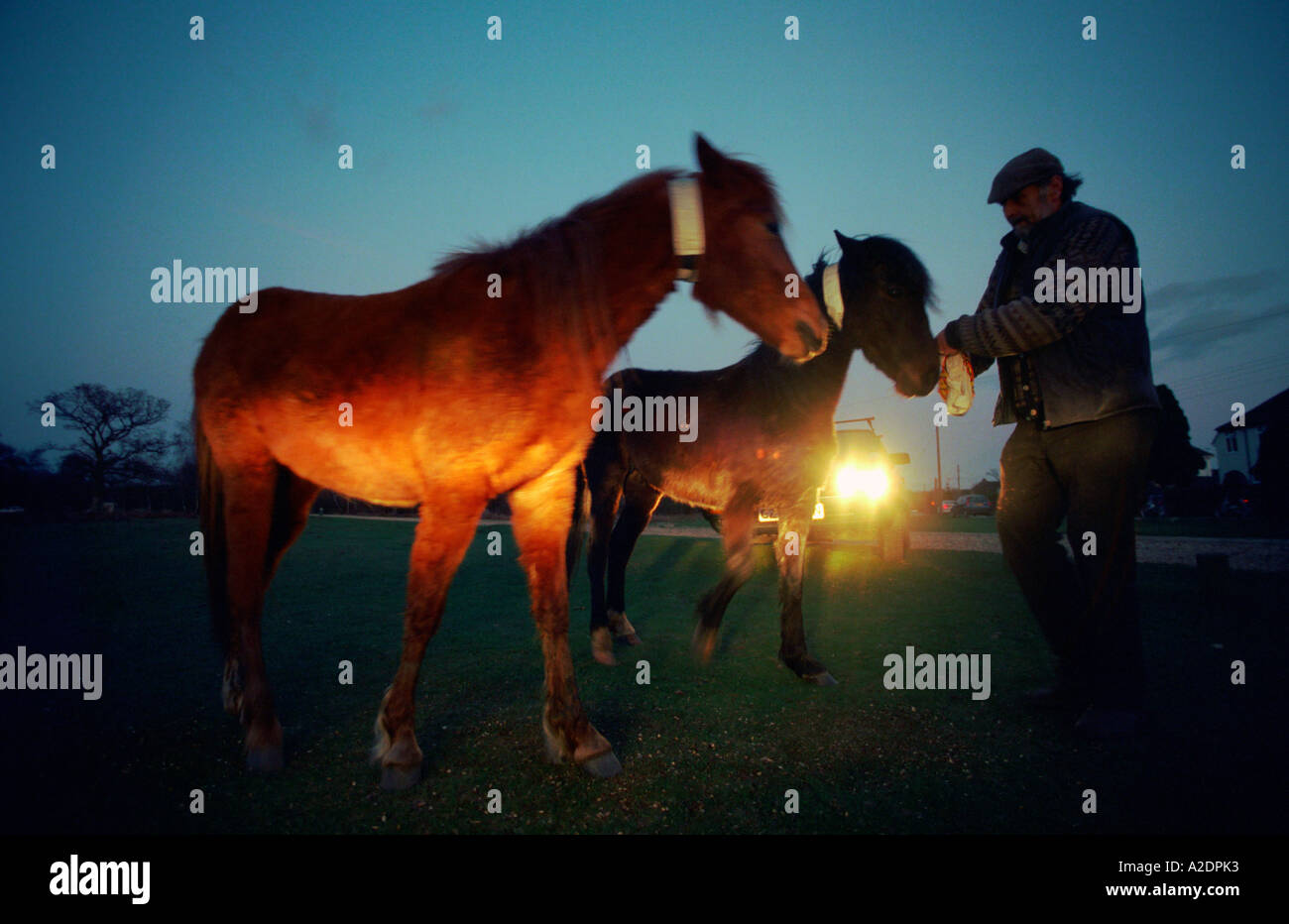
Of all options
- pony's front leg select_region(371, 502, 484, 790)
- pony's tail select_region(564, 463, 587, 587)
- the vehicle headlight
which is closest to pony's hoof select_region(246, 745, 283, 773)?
pony's front leg select_region(371, 502, 484, 790)

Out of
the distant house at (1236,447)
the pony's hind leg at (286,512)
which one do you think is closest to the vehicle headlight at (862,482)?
the pony's hind leg at (286,512)

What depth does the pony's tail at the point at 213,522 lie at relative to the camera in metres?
3.01

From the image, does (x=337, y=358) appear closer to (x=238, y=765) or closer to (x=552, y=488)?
(x=552, y=488)

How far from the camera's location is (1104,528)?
279cm

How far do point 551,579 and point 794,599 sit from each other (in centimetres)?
181

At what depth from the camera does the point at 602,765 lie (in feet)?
7.53

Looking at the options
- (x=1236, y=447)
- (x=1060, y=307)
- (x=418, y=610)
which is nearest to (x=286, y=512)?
(x=418, y=610)

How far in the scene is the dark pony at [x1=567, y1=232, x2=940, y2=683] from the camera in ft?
11.9

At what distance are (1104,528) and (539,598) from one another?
9.06ft

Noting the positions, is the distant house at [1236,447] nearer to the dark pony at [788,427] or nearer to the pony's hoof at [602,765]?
the dark pony at [788,427]

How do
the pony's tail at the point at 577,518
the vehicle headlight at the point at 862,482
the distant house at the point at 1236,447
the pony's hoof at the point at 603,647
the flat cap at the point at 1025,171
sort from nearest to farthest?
the flat cap at the point at 1025,171 → the pony's hoof at the point at 603,647 → the pony's tail at the point at 577,518 → the vehicle headlight at the point at 862,482 → the distant house at the point at 1236,447

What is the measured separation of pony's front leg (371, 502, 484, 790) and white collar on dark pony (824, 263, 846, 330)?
248 cm

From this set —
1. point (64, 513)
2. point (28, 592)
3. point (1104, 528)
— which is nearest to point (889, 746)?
point (1104, 528)

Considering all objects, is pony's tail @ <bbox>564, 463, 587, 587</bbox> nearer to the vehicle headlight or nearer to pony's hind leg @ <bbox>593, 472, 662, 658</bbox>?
pony's hind leg @ <bbox>593, 472, 662, 658</bbox>
